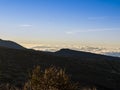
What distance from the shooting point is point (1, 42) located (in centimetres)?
19262

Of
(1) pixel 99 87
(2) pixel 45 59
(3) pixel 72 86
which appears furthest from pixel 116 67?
(3) pixel 72 86

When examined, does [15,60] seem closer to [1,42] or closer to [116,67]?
[116,67]

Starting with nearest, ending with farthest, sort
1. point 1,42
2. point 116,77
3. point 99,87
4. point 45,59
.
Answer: point 99,87 → point 116,77 → point 45,59 → point 1,42

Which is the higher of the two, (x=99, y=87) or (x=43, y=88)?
(x=43, y=88)

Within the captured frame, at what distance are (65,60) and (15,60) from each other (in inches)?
647

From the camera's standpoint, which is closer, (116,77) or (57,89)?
(57,89)

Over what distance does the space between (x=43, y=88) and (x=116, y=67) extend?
71.6 m

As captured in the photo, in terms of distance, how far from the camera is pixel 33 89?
2073cm

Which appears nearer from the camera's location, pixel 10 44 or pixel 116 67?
pixel 116 67

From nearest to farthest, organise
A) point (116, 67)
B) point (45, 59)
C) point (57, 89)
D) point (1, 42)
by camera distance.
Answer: point (57, 89) < point (45, 59) < point (116, 67) < point (1, 42)

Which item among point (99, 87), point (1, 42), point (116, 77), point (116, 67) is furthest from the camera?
point (1, 42)

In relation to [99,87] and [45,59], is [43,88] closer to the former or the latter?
[99,87]

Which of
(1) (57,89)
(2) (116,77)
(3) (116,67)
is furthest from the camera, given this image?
(3) (116,67)

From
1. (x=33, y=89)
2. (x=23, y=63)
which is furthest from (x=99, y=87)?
(x=33, y=89)
